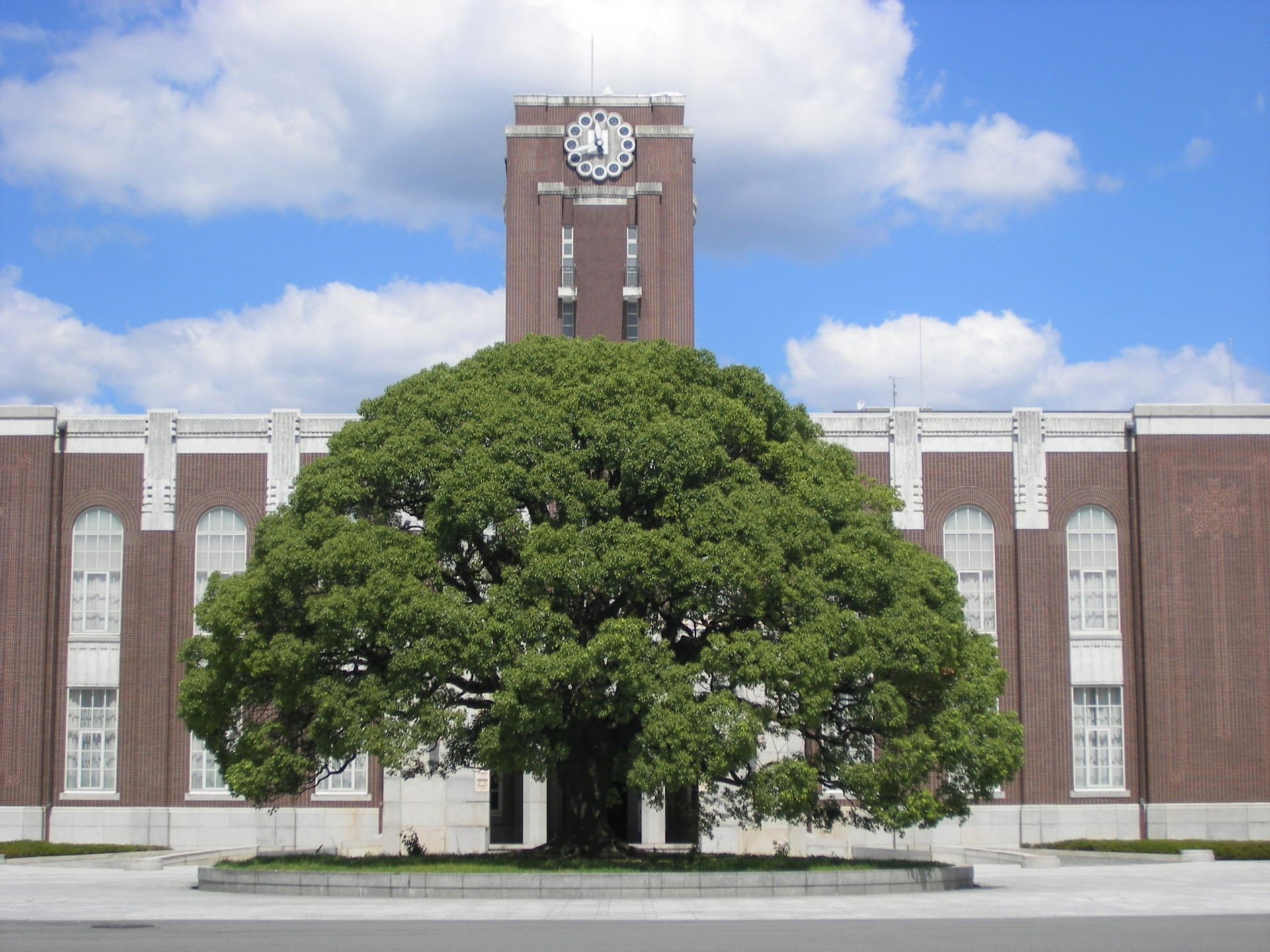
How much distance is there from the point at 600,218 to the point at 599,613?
73.8ft

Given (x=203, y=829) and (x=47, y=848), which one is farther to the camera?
(x=203, y=829)

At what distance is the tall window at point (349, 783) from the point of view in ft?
118

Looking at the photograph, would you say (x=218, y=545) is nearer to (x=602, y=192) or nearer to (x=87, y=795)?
(x=87, y=795)

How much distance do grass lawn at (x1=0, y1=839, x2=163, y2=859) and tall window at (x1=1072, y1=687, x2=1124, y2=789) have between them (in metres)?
25.4

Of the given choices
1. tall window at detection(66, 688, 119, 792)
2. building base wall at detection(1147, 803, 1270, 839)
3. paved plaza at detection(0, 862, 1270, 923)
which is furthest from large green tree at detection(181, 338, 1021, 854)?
building base wall at detection(1147, 803, 1270, 839)

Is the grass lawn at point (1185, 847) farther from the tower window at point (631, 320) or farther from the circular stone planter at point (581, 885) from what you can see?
the tower window at point (631, 320)

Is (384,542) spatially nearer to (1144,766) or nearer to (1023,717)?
(1023,717)

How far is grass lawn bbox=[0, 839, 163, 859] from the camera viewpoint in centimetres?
3244

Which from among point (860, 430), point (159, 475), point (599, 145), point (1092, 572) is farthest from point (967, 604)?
point (159, 475)

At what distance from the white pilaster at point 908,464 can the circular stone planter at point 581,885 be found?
14486 mm

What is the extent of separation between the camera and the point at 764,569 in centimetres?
2256

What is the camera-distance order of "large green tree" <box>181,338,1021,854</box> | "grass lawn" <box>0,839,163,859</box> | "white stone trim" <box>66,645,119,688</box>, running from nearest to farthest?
"large green tree" <box>181,338,1021,854</box>, "grass lawn" <box>0,839,163,859</box>, "white stone trim" <box>66,645,119,688</box>

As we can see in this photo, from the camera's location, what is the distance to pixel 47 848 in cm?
3278

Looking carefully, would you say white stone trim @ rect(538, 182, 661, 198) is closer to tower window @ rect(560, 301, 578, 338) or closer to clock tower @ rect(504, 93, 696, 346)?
clock tower @ rect(504, 93, 696, 346)
